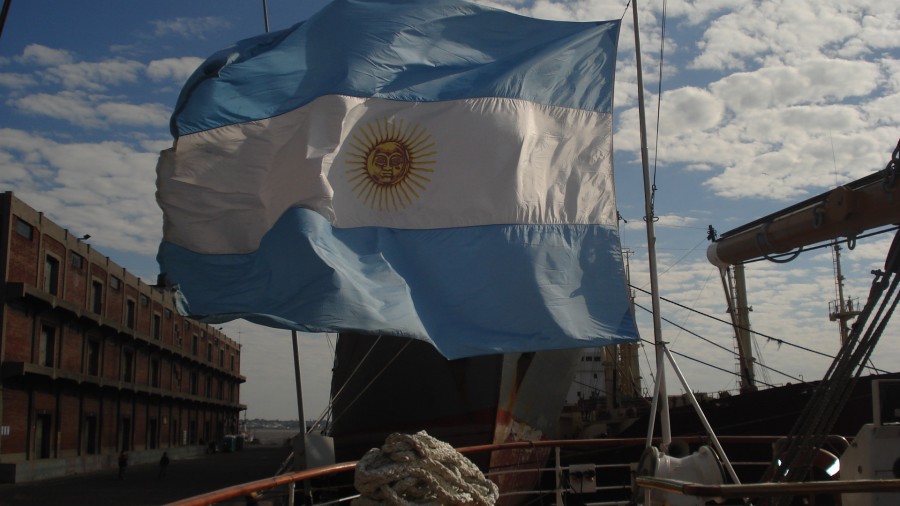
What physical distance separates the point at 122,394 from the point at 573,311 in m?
36.7

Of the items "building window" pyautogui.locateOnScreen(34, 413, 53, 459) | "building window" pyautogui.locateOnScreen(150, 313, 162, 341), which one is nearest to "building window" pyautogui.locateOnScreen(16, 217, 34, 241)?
"building window" pyautogui.locateOnScreen(34, 413, 53, 459)

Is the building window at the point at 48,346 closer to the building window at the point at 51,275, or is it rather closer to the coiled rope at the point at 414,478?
the building window at the point at 51,275

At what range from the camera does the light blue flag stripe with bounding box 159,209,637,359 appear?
739cm

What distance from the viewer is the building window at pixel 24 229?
95.5 feet

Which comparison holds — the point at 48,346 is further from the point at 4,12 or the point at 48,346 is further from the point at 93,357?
the point at 4,12

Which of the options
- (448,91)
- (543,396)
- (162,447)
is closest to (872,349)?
(448,91)

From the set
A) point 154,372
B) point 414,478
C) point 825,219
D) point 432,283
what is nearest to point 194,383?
point 154,372

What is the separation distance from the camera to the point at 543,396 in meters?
14.7

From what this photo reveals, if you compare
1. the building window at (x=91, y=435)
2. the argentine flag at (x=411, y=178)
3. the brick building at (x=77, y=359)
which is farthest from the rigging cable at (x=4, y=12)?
the building window at (x=91, y=435)

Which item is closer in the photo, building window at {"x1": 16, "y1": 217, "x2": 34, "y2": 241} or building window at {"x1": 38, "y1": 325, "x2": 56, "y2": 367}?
building window at {"x1": 16, "y1": 217, "x2": 34, "y2": 241}

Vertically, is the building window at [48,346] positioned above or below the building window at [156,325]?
below

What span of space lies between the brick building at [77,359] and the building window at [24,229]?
0.12 feet

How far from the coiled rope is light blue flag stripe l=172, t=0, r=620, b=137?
4.47 metres

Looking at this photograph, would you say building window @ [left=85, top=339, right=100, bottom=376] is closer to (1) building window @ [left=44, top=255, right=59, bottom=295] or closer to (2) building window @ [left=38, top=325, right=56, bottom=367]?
(2) building window @ [left=38, top=325, right=56, bottom=367]
